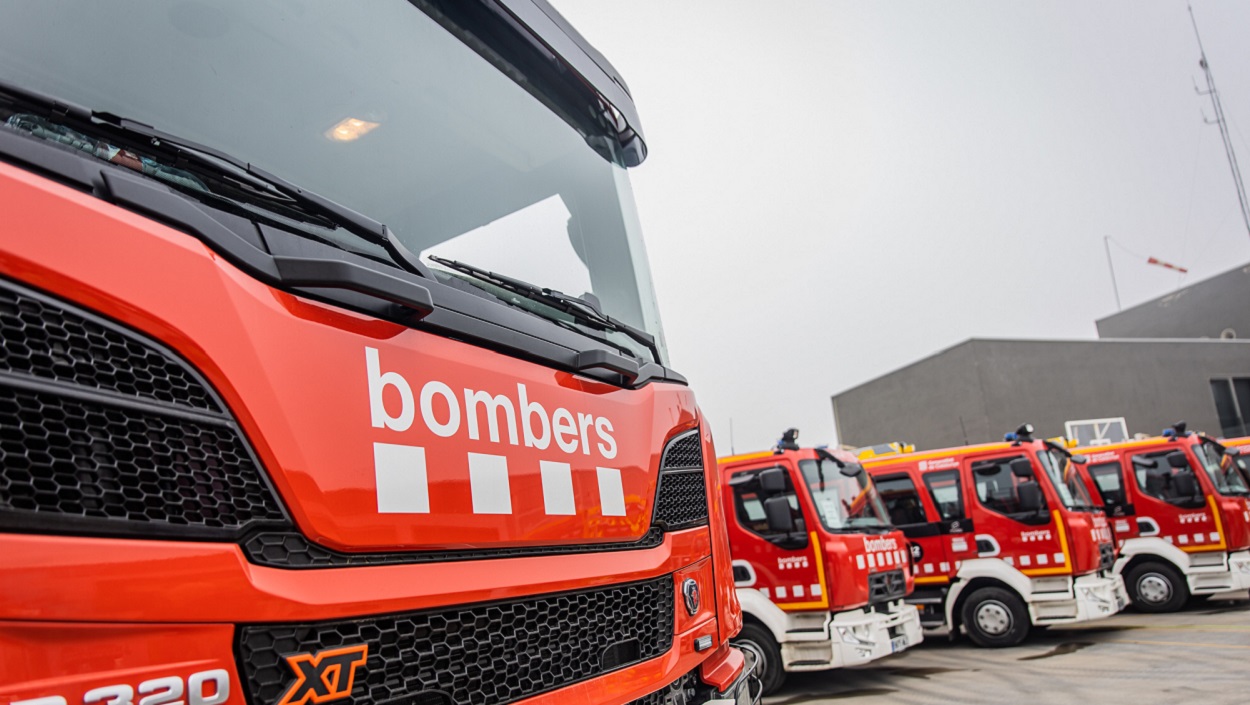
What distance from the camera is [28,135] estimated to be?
1.25m

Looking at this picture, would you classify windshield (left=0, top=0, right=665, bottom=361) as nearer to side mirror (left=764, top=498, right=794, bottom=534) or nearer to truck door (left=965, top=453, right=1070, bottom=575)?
side mirror (left=764, top=498, right=794, bottom=534)

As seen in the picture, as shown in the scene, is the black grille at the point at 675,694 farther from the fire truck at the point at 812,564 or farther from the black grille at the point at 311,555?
the fire truck at the point at 812,564

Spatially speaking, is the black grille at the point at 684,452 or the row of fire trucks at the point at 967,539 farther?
the row of fire trucks at the point at 967,539

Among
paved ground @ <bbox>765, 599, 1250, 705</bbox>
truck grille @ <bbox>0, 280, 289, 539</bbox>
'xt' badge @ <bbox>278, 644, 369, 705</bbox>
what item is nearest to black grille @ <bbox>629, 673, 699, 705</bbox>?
'xt' badge @ <bbox>278, 644, 369, 705</bbox>

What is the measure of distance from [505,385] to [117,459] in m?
0.86

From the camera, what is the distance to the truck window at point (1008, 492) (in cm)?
947

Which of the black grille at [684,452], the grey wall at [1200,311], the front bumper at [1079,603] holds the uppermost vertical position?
the grey wall at [1200,311]

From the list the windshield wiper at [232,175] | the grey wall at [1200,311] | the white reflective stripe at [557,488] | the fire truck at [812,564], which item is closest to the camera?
the windshield wiper at [232,175]

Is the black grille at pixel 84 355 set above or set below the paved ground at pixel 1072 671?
above

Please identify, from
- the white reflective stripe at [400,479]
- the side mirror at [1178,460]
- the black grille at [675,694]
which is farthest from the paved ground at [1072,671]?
the white reflective stripe at [400,479]

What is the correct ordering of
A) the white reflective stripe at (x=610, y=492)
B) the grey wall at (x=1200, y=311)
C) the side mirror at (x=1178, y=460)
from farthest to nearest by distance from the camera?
1. the grey wall at (x=1200, y=311)
2. the side mirror at (x=1178, y=460)
3. the white reflective stripe at (x=610, y=492)

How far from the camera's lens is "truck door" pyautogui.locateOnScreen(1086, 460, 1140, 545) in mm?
11836

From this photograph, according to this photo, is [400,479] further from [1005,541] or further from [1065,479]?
[1065,479]

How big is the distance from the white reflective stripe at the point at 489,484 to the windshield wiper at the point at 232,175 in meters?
0.45
